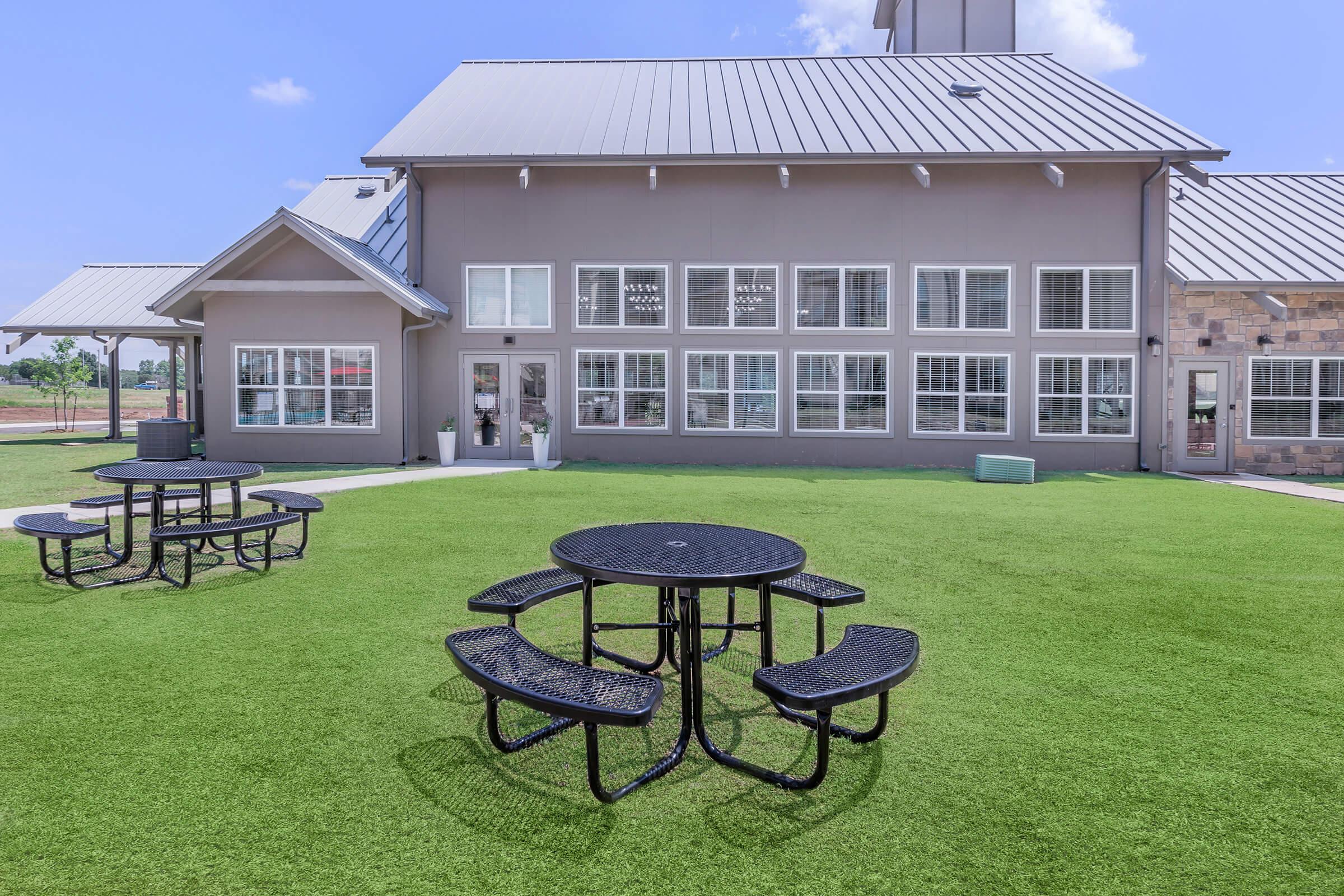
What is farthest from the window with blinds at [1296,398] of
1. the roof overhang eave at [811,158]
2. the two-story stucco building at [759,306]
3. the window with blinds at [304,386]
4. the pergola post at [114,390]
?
the pergola post at [114,390]

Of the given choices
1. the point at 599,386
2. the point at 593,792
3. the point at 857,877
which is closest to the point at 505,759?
the point at 593,792

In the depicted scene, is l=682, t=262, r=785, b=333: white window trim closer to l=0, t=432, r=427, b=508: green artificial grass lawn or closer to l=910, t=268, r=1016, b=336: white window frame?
l=910, t=268, r=1016, b=336: white window frame

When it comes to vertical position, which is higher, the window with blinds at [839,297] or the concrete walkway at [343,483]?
the window with blinds at [839,297]

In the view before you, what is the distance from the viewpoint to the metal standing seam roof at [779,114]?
14.1 m

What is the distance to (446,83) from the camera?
58.3 feet

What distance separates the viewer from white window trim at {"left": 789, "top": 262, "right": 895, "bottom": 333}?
14.6m

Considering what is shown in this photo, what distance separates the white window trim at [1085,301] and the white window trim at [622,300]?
→ 25.5 ft

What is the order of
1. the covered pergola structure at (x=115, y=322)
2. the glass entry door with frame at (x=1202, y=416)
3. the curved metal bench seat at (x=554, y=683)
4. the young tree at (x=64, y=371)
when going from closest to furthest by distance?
the curved metal bench seat at (x=554, y=683) → the glass entry door with frame at (x=1202, y=416) → the covered pergola structure at (x=115, y=322) → the young tree at (x=64, y=371)

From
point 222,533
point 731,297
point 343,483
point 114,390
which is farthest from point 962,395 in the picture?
point 114,390

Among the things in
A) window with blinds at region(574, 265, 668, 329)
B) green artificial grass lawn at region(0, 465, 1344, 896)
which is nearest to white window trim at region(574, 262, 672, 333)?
window with blinds at region(574, 265, 668, 329)

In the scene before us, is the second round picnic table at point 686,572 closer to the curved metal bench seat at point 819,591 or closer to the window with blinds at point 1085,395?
the curved metal bench seat at point 819,591

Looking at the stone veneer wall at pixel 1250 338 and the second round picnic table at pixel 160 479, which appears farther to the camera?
the stone veneer wall at pixel 1250 338

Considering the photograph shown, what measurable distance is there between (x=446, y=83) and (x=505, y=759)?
19.2 meters

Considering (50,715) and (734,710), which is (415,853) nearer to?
(734,710)
